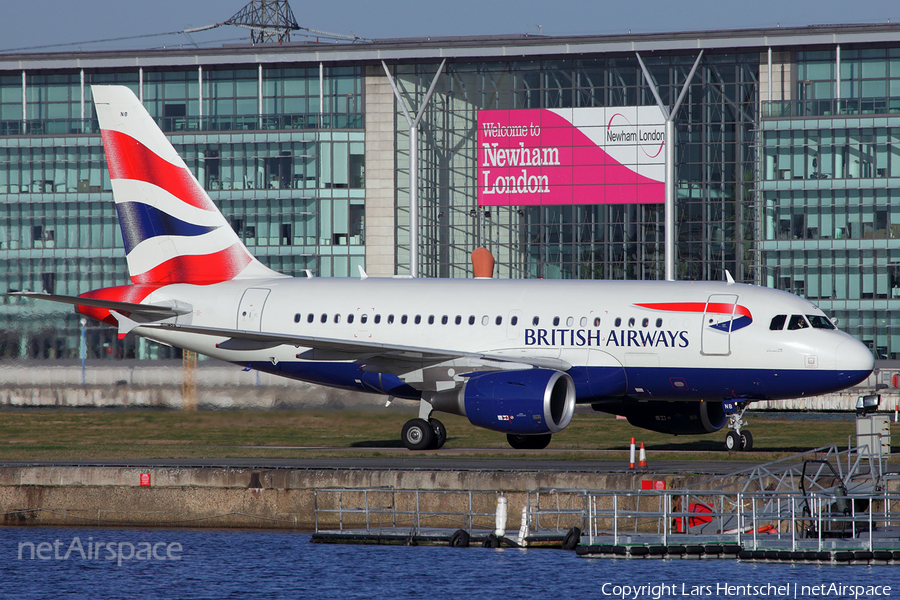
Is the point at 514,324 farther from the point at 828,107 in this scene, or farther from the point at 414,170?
the point at 828,107

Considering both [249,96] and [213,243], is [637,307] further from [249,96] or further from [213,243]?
[249,96]

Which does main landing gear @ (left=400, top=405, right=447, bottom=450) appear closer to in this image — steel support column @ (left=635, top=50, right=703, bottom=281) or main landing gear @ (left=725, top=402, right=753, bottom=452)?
main landing gear @ (left=725, top=402, right=753, bottom=452)

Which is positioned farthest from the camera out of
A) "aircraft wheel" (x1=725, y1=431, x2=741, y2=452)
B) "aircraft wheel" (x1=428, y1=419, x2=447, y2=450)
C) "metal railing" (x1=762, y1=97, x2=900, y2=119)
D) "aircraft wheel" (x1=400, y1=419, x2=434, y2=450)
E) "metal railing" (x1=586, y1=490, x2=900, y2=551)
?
"metal railing" (x1=762, y1=97, x2=900, y2=119)

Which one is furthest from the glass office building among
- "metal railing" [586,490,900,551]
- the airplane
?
"metal railing" [586,490,900,551]

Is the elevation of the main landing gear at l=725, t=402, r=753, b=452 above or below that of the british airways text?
below

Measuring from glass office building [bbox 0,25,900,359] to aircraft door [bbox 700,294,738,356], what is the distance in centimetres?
4659

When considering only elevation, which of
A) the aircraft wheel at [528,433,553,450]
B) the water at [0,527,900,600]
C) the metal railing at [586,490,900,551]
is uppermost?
the aircraft wheel at [528,433,553,450]

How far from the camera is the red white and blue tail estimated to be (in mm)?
34500

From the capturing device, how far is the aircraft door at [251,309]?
32.6 metres

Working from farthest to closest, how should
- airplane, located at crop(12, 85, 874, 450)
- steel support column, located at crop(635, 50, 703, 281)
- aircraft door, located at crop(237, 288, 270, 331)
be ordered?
steel support column, located at crop(635, 50, 703, 281) → aircraft door, located at crop(237, 288, 270, 331) → airplane, located at crop(12, 85, 874, 450)

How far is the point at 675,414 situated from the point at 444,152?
52.6 meters

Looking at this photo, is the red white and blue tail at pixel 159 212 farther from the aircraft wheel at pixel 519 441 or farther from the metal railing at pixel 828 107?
the metal railing at pixel 828 107

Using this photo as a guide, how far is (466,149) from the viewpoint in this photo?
8150 centimetres

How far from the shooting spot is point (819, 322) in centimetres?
2914
